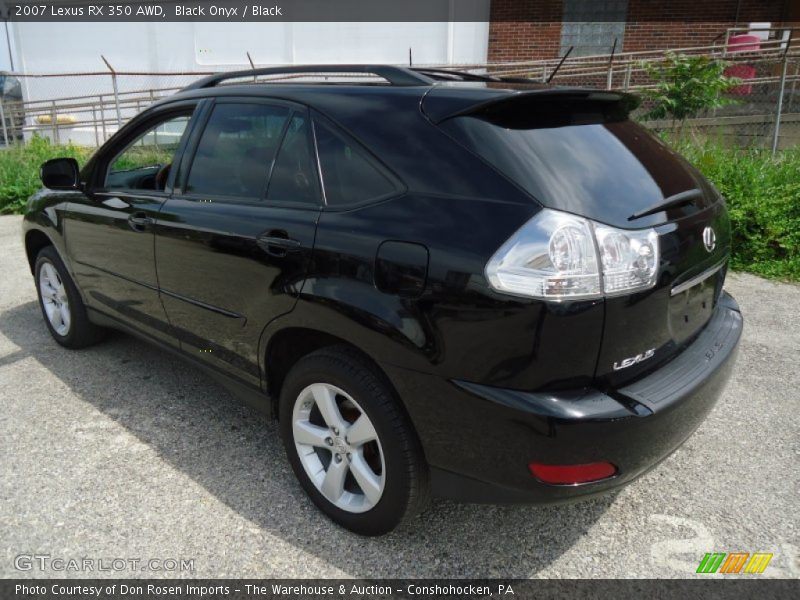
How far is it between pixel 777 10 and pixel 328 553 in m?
A: 15.7

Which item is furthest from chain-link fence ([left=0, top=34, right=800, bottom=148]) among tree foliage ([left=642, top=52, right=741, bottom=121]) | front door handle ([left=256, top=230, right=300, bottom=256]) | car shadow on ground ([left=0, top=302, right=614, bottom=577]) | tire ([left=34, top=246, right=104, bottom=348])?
tire ([left=34, top=246, right=104, bottom=348])

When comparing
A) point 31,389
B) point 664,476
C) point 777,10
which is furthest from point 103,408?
point 777,10

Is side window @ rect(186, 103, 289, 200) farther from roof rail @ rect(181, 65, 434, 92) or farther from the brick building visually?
the brick building

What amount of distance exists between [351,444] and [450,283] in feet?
2.66

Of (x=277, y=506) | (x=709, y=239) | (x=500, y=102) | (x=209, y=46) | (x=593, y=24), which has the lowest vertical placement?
(x=277, y=506)

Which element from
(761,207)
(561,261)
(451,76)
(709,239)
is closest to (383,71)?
(451,76)

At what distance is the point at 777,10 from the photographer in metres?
13.6

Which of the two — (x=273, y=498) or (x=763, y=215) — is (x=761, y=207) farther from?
(x=273, y=498)

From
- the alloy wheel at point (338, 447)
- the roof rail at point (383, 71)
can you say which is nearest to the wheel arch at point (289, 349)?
the alloy wheel at point (338, 447)

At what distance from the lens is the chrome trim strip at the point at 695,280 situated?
2164 mm

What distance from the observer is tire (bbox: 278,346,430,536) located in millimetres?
2219

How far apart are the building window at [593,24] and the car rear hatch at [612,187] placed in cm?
1271

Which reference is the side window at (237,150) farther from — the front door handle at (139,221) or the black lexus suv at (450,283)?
the front door handle at (139,221)

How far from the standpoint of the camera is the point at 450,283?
1.99 metres
